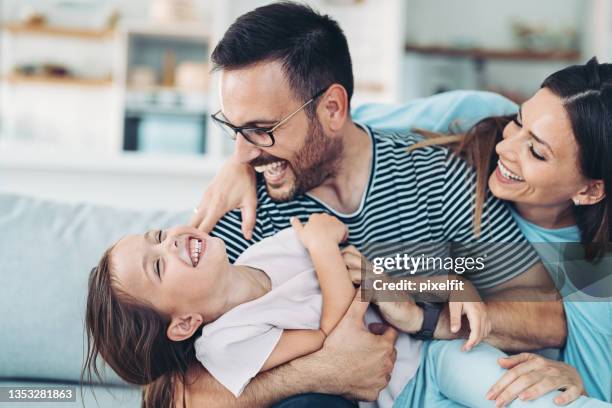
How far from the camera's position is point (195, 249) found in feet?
4.13

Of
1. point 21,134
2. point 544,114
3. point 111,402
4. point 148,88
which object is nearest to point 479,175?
point 544,114

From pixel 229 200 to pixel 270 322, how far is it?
1.12 feet

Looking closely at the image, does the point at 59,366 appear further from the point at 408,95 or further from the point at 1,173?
the point at 408,95

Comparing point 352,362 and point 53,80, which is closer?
point 352,362

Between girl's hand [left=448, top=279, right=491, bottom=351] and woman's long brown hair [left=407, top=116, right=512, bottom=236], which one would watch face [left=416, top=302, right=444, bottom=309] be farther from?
woman's long brown hair [left=407, top=116, right=512, bottom=236]

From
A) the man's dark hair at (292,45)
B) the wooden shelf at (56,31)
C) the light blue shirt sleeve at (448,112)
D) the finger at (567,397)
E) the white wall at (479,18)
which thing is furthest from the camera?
the white wall at (479,18)

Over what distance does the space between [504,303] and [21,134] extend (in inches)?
173

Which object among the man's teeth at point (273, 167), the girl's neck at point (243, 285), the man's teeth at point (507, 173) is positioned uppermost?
the man's teeth at point (507, 173)

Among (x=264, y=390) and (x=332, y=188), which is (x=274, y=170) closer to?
(x=332, y=188)

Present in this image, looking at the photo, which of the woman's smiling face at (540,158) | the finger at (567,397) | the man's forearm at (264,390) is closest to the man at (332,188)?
the man's forearm at (264,390)

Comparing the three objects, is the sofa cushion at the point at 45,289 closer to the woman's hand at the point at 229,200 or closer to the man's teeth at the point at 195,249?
the woman's hand at the point at 229,200

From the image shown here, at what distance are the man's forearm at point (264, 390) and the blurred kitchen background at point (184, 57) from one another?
10.4ft

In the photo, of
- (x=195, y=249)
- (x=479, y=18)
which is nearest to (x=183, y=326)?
(x=195, y=249)

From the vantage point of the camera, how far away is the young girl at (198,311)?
3.99ft
